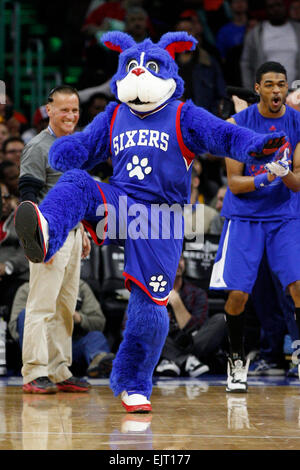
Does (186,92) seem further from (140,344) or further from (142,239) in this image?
(140,344)

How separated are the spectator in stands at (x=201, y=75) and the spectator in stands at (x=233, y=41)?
0.44m

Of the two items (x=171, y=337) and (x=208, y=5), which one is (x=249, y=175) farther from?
(x=208, y=5)

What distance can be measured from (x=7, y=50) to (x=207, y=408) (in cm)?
671

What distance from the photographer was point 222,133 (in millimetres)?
3555

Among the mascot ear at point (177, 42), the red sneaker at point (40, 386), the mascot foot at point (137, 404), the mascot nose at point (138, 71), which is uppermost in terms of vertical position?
the mascot ear at point (177, 42)

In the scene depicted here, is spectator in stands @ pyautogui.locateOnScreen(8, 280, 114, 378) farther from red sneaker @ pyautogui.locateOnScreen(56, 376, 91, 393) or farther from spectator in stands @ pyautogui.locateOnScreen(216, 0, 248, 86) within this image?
spectator in stands @ pyautogui.locateOnScreen(216, 0, 248, 86)

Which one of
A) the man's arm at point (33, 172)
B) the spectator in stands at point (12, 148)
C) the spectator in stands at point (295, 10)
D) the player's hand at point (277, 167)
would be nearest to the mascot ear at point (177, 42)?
the player's hand at point (277, 167)

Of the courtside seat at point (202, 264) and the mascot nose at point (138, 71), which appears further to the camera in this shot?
the courtside seat at point (202, 264)

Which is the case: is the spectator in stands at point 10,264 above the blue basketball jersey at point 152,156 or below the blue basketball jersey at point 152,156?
below

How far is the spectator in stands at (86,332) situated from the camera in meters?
5.26

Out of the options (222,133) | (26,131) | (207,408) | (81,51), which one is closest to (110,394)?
(207,408)

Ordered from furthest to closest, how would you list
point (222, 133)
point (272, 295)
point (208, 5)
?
point (208, 5) → point (272, 295) → point (222, 133)

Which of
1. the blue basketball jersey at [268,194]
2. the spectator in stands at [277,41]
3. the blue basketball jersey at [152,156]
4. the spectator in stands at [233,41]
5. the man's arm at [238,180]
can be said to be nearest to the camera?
the blue basketball jersey at [152,156]

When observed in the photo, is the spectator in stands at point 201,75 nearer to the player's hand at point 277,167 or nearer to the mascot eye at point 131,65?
the mascot eye at point 131,65
